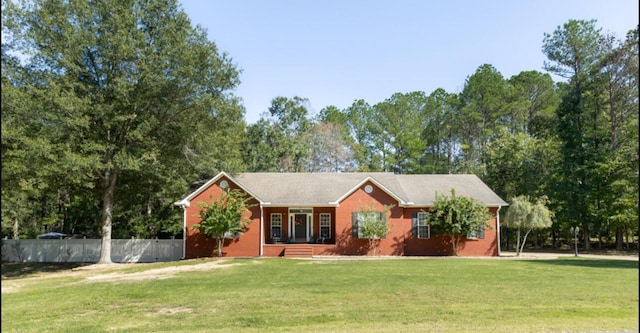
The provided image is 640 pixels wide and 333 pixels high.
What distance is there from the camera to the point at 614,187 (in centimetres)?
2839

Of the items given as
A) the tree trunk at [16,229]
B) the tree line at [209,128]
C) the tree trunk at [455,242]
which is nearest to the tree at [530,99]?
the tree line at [209,128]

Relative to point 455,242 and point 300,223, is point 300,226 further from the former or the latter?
point 455,242

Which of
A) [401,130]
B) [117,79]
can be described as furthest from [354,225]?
[401,130]

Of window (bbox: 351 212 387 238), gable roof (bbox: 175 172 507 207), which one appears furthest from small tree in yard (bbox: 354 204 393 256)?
gable roof (bbox: 175 172 507 207)

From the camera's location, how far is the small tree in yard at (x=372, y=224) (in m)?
23.9

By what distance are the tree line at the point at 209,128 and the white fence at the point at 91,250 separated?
1696 mm

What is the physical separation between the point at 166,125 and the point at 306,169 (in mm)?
20039

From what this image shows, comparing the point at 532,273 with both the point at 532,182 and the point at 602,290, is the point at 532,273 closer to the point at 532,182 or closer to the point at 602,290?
the point at 602,290

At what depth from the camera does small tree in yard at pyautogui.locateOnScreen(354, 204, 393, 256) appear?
23.9m

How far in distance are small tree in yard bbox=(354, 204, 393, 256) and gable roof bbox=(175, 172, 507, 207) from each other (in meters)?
1.24

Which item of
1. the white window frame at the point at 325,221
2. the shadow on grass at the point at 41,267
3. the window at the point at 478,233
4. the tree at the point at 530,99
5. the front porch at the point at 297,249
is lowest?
the shadow on grass at the point at 41,267

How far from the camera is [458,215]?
76.9ft

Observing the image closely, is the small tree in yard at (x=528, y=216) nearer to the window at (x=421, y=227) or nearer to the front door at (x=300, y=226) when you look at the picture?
the window at (x=421, y=227)

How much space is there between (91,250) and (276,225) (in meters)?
11.1
